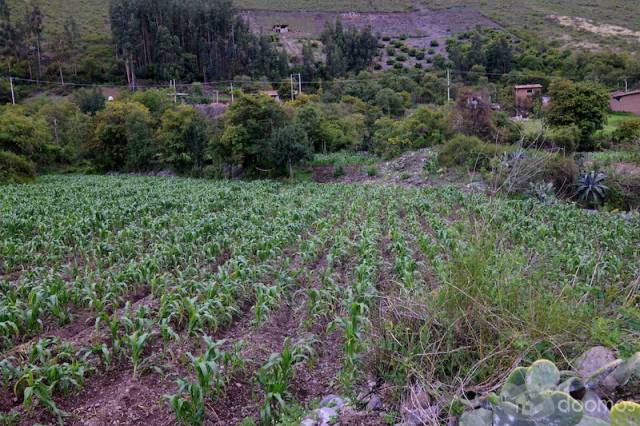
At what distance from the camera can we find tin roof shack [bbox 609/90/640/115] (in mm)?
38688

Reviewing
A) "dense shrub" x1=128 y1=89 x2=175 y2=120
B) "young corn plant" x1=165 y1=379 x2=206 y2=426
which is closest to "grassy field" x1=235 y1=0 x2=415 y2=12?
"dense shrub" x1=128 y1=89 x2=175 y2=120

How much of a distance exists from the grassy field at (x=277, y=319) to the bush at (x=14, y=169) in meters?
19.6

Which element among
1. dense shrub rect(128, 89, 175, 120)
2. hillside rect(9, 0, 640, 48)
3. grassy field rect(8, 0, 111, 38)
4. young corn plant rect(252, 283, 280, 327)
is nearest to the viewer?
young corn plant rect(252, 283, 280, 327)

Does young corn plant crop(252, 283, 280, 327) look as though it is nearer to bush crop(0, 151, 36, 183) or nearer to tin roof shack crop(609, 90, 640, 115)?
bush crop(0, 151, 36, 183)

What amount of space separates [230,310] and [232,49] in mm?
65745

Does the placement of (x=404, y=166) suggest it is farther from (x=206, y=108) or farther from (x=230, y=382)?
(x=230, y=382)

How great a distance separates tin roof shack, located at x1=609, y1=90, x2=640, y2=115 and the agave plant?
26.4 meters

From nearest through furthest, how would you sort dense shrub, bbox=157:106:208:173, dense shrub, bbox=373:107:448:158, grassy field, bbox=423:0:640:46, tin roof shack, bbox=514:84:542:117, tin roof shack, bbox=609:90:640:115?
dense shrub, bbox=373:107:448:158
dense shrub, bbox=157:106:208:173
tin roof shack, bbox=514:84:542:117
tin roof shack, bbox=609:90:640:115
grassy field, bbox=423:0:640:46

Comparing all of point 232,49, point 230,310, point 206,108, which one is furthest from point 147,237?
point 232,49

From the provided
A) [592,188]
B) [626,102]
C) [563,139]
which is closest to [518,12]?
[626,102]

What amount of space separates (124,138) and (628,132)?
35.4 meters

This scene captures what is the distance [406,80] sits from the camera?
2026 inches

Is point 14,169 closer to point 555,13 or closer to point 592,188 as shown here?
point 592,188

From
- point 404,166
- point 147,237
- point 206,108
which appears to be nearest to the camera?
point 147,237
